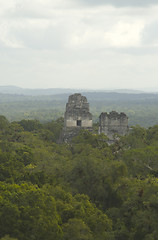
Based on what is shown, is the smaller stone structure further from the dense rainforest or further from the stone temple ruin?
the dense rainforest

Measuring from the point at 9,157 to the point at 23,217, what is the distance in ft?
35.5

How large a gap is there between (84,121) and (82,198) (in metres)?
19.4

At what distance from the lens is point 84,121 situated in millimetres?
33500

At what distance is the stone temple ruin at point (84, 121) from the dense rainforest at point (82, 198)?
8755 millimetres

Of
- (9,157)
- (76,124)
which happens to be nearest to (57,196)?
(9,157)

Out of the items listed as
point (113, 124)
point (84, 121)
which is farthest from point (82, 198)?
point (84, 121)

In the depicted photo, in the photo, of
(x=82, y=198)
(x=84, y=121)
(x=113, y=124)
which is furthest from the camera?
(x=84, y=121)

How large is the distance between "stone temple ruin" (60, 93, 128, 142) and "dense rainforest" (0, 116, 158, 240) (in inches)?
345

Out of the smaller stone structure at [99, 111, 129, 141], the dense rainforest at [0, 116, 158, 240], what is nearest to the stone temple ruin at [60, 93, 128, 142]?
the smaller stone structure at [99, 111, 129, 141]

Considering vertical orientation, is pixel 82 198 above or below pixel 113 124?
below

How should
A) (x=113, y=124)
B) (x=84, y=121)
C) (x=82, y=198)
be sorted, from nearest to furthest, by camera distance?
(x=82, y=198), (x=113, y=124), (x=84, y=121)

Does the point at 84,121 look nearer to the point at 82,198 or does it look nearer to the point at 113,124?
the point at 113,124

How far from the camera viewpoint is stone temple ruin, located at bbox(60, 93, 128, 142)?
3291 centimetres

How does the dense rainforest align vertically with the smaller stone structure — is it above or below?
below
